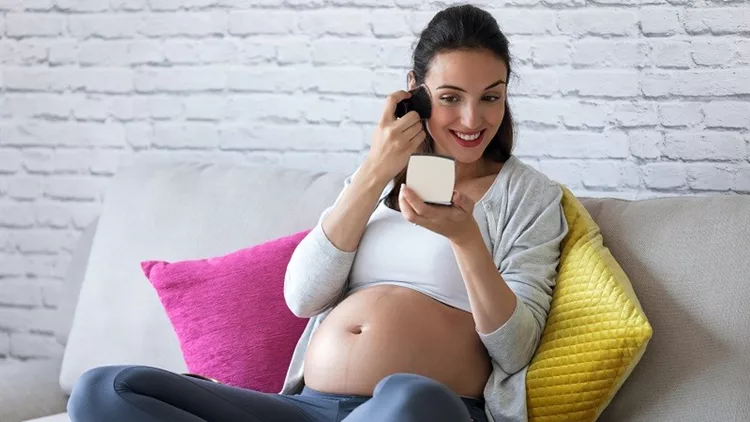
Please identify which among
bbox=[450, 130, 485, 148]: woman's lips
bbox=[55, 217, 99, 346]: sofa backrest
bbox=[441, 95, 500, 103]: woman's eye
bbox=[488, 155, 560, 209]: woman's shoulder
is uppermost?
bbox=[441, 95, 500, 103]: woman's eye

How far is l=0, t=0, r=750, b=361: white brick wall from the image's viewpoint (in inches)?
91.0

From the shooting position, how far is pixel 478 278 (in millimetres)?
1740

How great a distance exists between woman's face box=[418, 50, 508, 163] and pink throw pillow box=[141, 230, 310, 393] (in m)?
0.47

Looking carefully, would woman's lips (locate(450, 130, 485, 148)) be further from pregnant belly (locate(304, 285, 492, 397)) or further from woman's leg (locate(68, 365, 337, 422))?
woman's leg (locate(68, 365, 337, 422))

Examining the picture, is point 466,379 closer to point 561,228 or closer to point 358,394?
point 358,394

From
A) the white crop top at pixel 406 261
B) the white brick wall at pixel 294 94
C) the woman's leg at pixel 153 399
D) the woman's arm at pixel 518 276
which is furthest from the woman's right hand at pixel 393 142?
the white brick wall at pixel 294 94

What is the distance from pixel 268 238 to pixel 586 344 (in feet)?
2.77

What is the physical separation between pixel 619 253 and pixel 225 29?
1351mm

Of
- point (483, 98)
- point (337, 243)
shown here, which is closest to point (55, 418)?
point (337, 243)

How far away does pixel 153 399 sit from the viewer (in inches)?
62.7

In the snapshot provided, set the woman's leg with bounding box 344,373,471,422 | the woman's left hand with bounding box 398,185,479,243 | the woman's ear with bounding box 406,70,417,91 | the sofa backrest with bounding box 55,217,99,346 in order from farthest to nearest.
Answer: the sofa backrest with bounding box 55,217,99,346
the woman's ear with bounding box 406,70,417,91
the woman's left hand with bounding box 398,185,479,243
the woman's leg with bounding box 344,373,471,422

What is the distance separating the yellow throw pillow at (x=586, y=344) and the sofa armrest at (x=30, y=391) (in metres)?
1.12

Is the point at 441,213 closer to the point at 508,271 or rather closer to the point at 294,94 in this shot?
the point at 508,271

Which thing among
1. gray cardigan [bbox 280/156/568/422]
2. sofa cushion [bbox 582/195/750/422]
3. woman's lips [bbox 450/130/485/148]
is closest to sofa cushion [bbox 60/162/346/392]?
gray cardigan [bbox 280/156/568/422]
